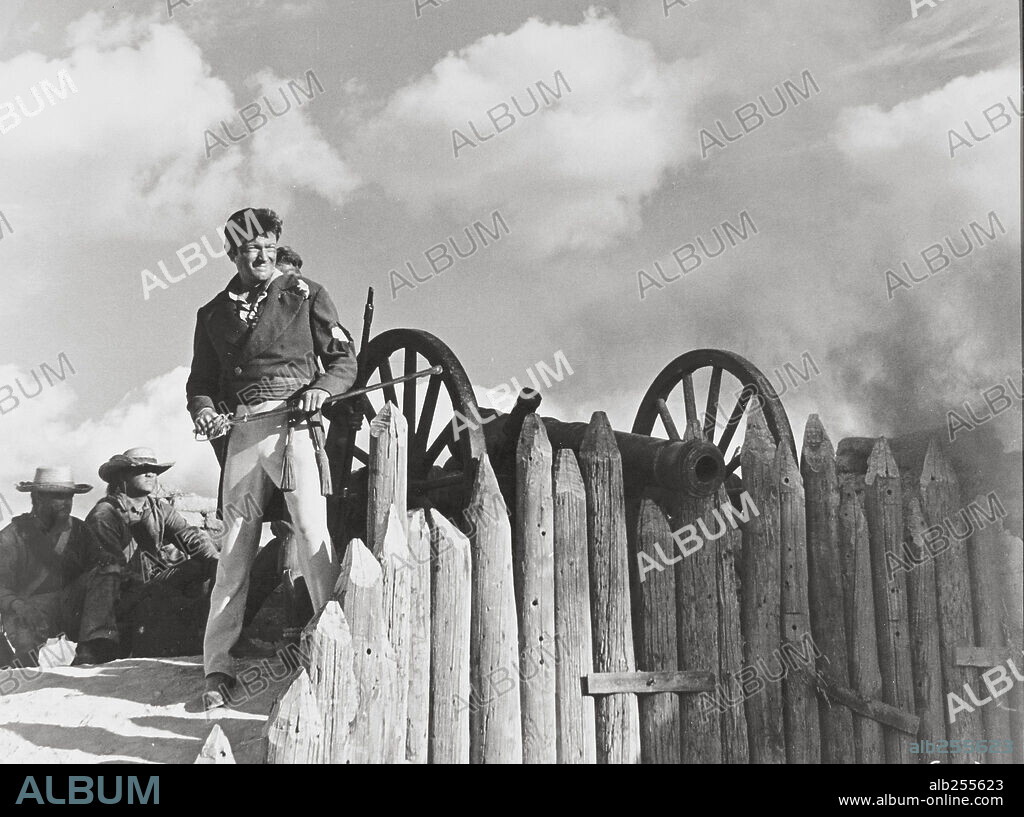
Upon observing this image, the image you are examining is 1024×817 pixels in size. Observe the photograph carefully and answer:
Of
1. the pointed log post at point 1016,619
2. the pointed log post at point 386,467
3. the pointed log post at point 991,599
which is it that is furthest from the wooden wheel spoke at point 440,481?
the pointed log post at point 1016,619

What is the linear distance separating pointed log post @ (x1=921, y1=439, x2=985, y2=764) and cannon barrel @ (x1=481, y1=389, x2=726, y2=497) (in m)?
1.17

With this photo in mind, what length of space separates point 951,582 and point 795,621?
0.92m

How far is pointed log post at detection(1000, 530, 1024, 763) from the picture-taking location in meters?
6.50

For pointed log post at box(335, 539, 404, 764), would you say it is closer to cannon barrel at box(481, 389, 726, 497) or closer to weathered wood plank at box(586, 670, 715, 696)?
weathered wood plank at box(586, 670, 715, 696)

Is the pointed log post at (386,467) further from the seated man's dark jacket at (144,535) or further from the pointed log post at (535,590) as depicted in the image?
the seated man's dark jacket at (144,535)

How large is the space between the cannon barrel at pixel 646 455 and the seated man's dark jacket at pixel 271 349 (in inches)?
36.5

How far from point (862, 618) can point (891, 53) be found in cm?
457

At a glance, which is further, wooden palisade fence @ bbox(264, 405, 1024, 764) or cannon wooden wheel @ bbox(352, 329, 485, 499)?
cannon wooden wheel @ bbox(352, 329, 485, 499)

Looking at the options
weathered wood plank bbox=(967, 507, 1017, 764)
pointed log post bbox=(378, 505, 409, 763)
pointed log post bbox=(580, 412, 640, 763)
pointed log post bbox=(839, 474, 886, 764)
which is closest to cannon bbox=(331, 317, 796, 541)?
pointed log post bbox=(580, 412, 640, 763)

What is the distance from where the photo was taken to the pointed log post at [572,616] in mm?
5730

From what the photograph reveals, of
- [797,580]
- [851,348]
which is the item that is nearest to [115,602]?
[797,580]

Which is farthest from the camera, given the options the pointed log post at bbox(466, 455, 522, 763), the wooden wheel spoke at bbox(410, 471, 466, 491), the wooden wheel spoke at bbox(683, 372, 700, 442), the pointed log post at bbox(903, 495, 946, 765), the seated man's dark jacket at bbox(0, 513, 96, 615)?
the wooden wheel spoke at bbox(683, 372, 700, 442)

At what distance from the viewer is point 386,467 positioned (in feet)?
18.4
